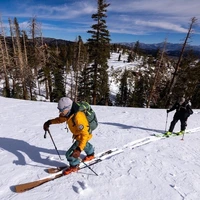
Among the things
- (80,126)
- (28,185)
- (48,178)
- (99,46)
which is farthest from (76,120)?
(99,46)

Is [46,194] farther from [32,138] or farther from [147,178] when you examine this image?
[32,138]

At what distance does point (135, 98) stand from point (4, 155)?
3303 cm

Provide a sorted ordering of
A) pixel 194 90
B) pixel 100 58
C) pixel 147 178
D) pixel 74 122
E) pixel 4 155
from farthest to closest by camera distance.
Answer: pixel 194 90 < pixel 100 58 < pixel 4 155 < pixel 147 178 < pixel 74 122

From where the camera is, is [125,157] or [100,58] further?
[100,58]

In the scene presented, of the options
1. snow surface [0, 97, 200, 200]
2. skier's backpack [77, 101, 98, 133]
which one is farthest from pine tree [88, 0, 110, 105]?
skier's backpack [77, 101, 98, 133]

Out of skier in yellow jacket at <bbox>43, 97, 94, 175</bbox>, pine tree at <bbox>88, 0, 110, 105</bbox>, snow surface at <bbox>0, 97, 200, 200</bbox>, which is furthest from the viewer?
pine tree at <bbox>88, 0, 110, 105</bbox>

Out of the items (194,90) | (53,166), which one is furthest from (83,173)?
(194,90)

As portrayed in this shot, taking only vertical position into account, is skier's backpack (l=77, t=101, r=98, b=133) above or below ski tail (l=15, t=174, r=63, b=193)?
above

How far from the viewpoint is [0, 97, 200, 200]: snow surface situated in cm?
436

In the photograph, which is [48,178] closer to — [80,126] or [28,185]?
[28,185]

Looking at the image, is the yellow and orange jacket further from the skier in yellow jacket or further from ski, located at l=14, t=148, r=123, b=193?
ski, located at l=14, t=148, r=123, b=193

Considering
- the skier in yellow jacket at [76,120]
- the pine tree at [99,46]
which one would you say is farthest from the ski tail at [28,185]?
the pine tree at [99,46]

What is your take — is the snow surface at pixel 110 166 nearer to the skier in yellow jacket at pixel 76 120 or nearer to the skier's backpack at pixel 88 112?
the skier in yellow jacket at pixel 76 120

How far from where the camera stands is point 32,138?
7.56 metres
